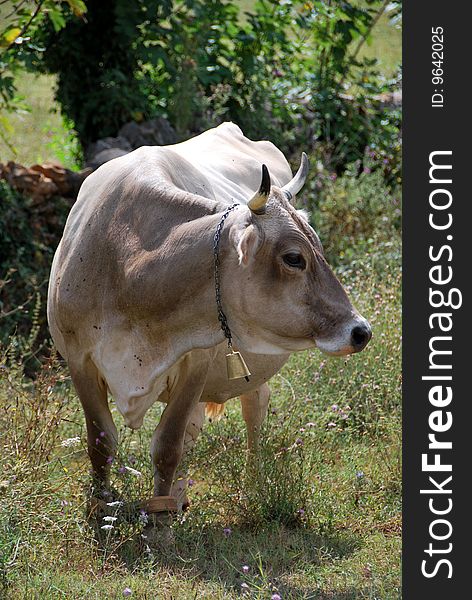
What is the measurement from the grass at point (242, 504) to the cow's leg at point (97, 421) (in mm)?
A: 82

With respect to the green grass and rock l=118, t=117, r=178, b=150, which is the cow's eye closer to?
rock l=118, t=117, r=178, b=150

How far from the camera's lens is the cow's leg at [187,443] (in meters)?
5.22

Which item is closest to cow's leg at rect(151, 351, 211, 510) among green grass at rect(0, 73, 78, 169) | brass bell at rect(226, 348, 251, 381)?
brass bell at rect(226, 348, 251, 381)

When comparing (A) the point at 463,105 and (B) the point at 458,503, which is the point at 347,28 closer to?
(A) the point at 463,105

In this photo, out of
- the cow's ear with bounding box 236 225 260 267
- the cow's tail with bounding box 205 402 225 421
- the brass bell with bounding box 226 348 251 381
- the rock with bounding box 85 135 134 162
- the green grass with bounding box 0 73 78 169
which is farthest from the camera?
the green grass with bounding box 0 73 78 169

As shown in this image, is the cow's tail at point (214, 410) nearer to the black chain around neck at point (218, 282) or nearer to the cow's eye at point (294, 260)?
the black chain around neck at point (218, 282)

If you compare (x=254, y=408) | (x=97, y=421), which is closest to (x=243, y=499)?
(x=97, y=421)

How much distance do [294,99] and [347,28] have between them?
852mm

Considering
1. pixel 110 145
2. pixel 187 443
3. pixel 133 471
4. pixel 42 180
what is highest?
pixel 110 145

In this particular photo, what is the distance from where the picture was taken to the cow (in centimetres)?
419

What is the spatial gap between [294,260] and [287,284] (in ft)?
0.32

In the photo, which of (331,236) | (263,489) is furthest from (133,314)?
(331,236)

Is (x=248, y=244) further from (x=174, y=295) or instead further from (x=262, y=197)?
(x=174, y=295)

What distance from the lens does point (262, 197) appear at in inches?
161
